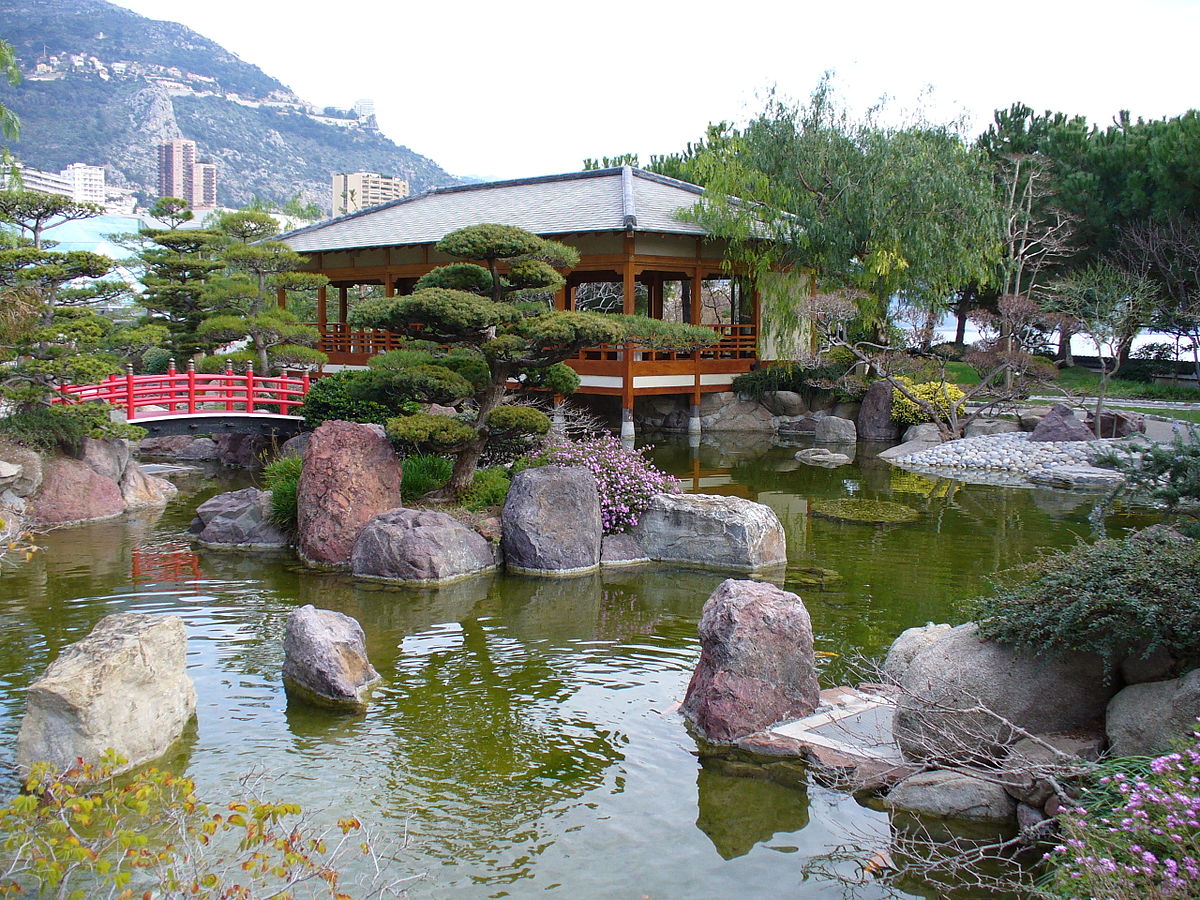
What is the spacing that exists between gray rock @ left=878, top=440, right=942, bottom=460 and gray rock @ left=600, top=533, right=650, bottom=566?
28.7 feet

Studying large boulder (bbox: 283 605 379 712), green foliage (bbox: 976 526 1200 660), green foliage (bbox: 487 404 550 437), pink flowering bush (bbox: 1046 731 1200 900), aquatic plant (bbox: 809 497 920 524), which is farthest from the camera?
aquatic plant (bbox: 809 497 920 524)

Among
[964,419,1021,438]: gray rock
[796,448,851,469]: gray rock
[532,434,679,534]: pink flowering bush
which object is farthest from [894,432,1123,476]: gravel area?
[532,434,679,534]: pink flowering bush

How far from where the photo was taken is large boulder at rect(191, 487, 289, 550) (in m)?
12.0

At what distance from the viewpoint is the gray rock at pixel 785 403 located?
2261 cm

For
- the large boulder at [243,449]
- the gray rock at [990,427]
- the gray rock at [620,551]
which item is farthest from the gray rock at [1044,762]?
the large boulder at [243,449]

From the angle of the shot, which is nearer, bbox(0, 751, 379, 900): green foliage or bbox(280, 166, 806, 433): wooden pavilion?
bbox(0, 751, 379, 900): green foliage

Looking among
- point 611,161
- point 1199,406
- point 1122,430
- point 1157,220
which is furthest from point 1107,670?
point 611,161

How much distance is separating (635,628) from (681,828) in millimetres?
3586

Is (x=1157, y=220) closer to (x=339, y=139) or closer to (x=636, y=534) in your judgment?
(x=636, y=534)

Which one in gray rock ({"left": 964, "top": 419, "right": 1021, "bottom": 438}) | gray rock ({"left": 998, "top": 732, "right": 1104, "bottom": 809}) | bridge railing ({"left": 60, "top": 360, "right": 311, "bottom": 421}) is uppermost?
bridge railing ({"left": 60, "top": 360, "right": 311, "bottom": 421})

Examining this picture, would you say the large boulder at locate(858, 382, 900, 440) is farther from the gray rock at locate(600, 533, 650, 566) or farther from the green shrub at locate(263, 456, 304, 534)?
the green shrub at locate(263, 456, 304, 534)

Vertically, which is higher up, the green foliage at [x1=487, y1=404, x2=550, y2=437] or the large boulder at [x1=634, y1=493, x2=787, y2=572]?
the green foliage at [x1=487, y1=404, x2=550, y2=437]

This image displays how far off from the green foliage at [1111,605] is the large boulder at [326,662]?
4298mm

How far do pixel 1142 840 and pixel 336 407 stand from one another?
1337 cm
